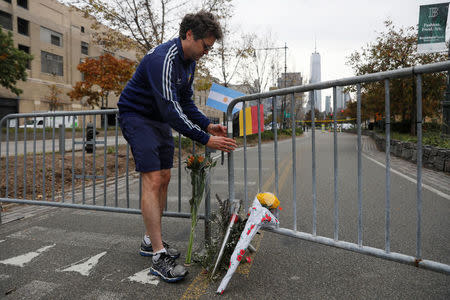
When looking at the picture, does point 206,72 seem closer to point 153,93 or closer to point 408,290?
point 153,93

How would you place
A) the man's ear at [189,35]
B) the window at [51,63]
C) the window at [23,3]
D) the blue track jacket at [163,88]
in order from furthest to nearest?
1. the window at [51,63]
2. the window at [23,3]
3. the man's ear at [189,35]
4. the blue track jacket at [163,88]

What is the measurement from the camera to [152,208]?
274 cm

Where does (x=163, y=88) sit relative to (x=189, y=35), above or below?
below

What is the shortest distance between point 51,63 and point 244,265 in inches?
1674

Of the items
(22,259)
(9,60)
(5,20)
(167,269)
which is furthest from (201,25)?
(5,20)

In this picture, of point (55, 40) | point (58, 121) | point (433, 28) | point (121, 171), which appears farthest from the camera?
point (55, 40)

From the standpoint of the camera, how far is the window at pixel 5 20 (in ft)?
107

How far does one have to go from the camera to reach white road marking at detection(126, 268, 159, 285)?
2.59 m

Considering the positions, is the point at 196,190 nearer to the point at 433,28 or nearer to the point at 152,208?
the point at 152,208

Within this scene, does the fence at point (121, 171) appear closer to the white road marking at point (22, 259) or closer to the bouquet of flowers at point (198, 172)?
the bouquet of flowers at point (198, 172)

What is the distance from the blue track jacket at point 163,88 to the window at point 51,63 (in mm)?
40015

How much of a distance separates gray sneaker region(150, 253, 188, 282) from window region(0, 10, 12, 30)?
39447 millimetres

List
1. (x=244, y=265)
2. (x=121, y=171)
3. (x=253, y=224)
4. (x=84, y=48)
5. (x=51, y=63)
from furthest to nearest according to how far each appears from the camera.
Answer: (x=84, y=48) → (x=51, y=63) → (x=121, y=171) → (x=244, y=265) → (x=253, y=224)

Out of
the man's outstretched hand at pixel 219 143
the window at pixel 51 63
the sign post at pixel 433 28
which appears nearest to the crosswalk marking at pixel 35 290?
the man's outstretched hand at pixel 219 143
